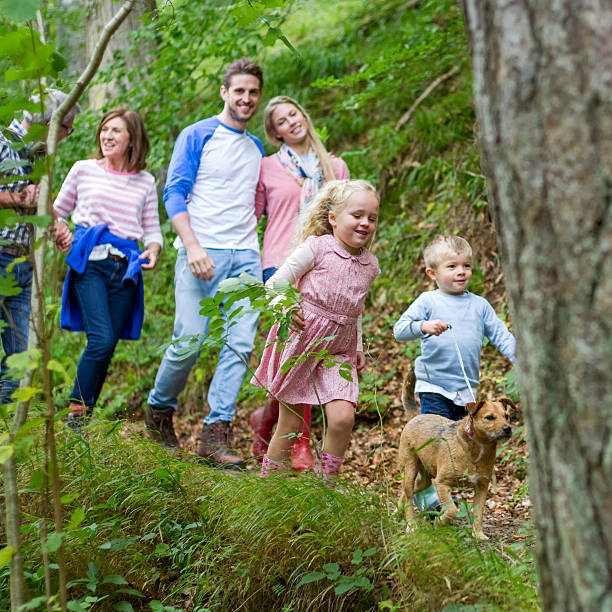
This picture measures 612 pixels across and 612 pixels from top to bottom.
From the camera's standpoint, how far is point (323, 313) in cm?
384

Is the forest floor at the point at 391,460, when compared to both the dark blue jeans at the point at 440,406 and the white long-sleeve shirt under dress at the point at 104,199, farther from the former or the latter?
the white long-sleeve shirt under dress at the point at 104,199

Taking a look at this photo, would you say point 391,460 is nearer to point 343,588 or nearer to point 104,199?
point 104,199

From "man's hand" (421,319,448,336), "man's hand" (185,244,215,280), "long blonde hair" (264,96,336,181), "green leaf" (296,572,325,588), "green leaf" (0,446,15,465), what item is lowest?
"green leaf" (296,572,325,588)

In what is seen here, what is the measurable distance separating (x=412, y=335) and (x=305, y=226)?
926 mm

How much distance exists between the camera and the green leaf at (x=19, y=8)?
73.7 inches

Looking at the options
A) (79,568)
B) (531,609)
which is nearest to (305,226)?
(79,568)

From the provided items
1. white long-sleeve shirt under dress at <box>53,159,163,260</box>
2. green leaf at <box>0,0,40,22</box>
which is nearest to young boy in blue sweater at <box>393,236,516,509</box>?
white long-sleeve shirt under dress at <box>53,159,163,260</box>

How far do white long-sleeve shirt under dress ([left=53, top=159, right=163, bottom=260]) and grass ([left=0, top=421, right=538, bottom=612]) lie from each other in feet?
6.34

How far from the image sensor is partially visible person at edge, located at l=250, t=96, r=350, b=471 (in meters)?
4.87

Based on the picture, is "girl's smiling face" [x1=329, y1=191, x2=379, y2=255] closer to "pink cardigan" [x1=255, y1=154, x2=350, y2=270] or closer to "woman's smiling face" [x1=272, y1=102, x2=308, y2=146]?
"pink cardigan" [x1=255, y1=154, x2=350, y2=270]

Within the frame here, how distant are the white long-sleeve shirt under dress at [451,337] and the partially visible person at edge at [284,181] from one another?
125 centimetres

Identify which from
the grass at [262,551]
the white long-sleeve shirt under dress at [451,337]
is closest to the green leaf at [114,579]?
the grass at [262,551]

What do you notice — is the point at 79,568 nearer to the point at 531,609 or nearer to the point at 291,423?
the point at 291,423

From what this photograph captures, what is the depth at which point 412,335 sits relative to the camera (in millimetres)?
3865
